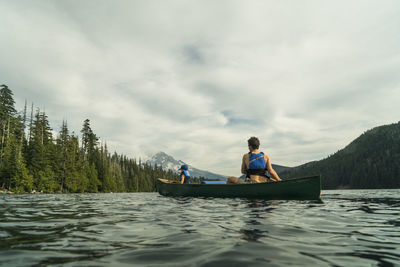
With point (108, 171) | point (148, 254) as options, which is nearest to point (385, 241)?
point (148, 254)

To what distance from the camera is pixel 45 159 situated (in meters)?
46.5

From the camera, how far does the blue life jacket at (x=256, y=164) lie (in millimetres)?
9703

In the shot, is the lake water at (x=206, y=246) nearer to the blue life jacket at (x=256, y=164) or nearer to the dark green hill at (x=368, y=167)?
the blue life jacket at (x=256, y=164)

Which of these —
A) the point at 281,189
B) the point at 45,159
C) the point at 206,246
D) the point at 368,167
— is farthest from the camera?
the point at 368,167

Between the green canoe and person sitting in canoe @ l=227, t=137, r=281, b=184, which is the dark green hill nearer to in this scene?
the green canoe

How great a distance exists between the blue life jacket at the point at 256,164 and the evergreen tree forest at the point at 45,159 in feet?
144

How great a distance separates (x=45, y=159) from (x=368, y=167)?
5344 inches

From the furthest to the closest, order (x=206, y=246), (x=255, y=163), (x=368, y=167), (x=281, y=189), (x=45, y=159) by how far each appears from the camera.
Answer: (x=368, y=167)
(x=45, y=159)
(x=255, y=163)
(x=281, y=189)
(x=206, y=246)

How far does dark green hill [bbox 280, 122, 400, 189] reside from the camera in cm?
10638

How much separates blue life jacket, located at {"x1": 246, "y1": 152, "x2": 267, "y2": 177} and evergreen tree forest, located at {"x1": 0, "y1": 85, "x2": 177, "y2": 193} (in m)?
43.8

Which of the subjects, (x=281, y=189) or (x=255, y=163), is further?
(x=255, y=163)

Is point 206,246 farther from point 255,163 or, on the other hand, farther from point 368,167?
point 368,167

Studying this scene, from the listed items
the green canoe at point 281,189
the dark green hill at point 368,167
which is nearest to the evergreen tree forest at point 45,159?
the green canoe at point 281,189

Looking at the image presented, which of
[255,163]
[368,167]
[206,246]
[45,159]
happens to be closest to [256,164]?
[255,163]
